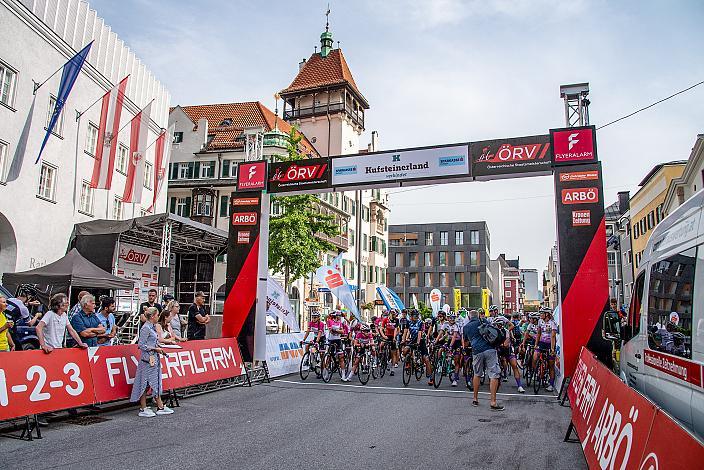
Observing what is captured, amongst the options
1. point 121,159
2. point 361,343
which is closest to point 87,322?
point 361,343

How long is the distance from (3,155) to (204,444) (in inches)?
641

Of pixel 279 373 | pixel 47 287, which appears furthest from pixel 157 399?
pixel 47 287

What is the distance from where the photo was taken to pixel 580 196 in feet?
41.0

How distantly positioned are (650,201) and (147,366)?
1805 inches

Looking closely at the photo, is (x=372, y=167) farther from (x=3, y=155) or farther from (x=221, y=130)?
(x=221, y=130)

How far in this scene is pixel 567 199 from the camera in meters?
12.6

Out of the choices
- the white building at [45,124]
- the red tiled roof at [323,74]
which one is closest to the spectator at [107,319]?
the white building at [45,124]

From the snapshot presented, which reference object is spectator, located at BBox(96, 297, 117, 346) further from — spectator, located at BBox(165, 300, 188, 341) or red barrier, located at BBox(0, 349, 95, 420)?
red barrier, located at BBox(0, 349, 95, 420)

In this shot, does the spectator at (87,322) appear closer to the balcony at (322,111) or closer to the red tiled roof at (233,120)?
the red tiled roof at (233,120)

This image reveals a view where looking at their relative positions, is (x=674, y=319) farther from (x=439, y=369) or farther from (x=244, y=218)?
(x=244, y=218)

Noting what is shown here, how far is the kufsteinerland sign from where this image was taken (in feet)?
46.1

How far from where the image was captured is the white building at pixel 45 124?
19062 mm

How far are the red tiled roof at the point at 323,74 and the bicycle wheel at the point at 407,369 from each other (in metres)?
41.9

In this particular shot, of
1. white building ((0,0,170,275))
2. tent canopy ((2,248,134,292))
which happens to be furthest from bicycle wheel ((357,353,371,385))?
white building ((0,0,170,275))
